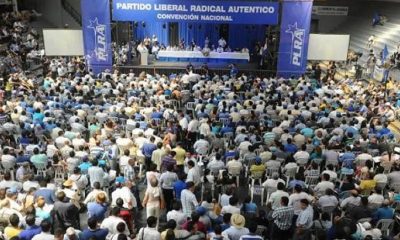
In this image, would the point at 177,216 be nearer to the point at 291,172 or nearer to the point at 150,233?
the point at 150,233

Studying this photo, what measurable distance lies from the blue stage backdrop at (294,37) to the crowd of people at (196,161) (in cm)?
292

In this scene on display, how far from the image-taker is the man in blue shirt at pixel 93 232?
6.98 metres

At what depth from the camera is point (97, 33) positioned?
2094 cm

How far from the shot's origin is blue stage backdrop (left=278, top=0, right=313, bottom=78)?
2031 cm

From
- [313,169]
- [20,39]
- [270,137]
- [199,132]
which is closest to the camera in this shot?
[313,169]

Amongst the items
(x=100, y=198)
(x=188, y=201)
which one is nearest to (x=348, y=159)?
(x=188, y=201)

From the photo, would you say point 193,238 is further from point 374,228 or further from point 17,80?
point 17,80

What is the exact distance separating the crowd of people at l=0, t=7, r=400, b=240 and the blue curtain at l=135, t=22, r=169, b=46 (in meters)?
9.69

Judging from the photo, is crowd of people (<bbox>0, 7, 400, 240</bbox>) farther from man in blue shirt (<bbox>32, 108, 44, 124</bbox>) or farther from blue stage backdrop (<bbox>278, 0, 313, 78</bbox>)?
blue stage backdrop (<bbox>278, 0, 313, 78</bbox>)

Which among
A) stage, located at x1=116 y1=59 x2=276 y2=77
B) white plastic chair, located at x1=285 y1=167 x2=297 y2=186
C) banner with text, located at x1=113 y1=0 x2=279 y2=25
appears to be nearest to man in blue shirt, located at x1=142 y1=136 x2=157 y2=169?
white plastic chair, located at x1=285 y1=167 x2=297 y2=186

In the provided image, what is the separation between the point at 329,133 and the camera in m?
12.9

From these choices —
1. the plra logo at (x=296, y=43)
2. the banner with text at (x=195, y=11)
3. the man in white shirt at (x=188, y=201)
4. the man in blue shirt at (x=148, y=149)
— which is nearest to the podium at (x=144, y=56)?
the banner with text at (x=195, y=11)

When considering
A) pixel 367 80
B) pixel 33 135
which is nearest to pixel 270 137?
pixel 33 135

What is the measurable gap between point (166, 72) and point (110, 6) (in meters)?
4.22
